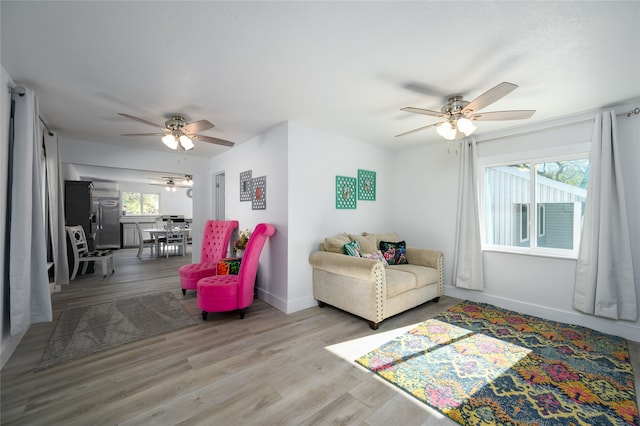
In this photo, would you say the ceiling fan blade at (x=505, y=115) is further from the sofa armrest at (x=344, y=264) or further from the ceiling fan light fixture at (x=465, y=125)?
the sofa armrest at (x=344, y=264)

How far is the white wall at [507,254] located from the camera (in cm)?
A: 284

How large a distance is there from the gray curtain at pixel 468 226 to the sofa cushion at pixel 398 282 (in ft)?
3.66

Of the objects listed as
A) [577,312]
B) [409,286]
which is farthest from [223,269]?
[577,312]

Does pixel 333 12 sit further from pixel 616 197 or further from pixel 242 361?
pixel 616 197

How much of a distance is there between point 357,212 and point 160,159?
13.1 ft

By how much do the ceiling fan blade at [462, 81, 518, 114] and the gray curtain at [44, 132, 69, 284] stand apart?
5456 mm

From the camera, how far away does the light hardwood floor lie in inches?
66.6

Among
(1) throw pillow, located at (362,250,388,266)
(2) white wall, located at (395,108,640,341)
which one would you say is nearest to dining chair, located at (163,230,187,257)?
(1) throw pillow, located at (362,250,388,266)

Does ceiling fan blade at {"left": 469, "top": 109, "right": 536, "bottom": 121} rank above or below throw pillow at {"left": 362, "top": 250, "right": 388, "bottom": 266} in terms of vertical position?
above

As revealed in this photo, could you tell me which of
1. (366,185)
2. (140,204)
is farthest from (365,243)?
(140,204)

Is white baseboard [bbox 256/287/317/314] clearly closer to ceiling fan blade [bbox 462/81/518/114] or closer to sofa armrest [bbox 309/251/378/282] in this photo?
sofa armrest [bbox 309/251/378/282]

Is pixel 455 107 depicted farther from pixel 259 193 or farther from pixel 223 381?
pixel 223 381

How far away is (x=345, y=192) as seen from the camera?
4.12 metres

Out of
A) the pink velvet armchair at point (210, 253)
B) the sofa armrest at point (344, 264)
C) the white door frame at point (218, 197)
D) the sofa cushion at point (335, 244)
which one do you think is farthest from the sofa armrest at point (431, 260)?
the white door frame at point (218, 197)
